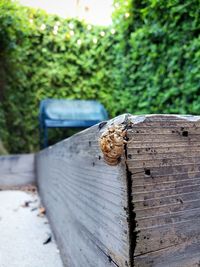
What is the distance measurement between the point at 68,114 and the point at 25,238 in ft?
7.78

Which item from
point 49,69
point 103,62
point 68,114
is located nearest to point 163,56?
point 68,114

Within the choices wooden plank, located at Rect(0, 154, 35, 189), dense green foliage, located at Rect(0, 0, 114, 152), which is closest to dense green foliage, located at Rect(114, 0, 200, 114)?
dense green foliage, located at Rect(0, 0, 114, 152)

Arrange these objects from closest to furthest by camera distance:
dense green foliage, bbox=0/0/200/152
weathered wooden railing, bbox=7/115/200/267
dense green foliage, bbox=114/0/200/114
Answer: weathered wooden railing, bbox=7/115/200/267, dense green foliage, bbox=114/0/200/114, dense green foliage, bbox=0/0/200/152

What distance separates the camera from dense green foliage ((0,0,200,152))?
6.41ft

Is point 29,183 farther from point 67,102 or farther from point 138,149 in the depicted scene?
point 138,149

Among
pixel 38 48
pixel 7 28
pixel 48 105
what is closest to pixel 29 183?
pixel 48 105

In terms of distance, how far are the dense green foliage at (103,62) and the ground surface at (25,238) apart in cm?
123

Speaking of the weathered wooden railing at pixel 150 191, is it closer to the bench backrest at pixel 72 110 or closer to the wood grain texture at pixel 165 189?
the wood grain texture at pixel 165 189

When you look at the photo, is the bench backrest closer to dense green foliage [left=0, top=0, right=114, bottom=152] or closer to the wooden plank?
dense green foliage [left=0, top=0, right=114, bottom=152]

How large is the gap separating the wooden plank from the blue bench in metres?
0.75

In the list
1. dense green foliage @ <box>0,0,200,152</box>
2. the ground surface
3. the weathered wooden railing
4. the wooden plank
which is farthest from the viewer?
the wooden plank

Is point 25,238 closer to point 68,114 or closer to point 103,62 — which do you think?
point 68,114

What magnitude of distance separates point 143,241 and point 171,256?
0.05 metres

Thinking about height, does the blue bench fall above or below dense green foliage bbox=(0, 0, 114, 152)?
below
